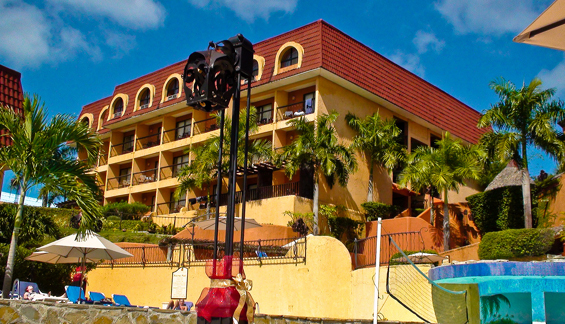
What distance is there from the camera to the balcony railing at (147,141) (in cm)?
4325

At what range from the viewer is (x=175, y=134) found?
4262cm

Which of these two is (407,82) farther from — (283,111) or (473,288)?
(473,288)

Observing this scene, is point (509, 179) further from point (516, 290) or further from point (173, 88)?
point (516, 290)

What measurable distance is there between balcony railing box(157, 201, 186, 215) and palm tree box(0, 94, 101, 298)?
25.9 metres

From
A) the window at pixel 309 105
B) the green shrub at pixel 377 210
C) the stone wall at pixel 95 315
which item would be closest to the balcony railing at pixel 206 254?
the stone wall at pixel 95 315

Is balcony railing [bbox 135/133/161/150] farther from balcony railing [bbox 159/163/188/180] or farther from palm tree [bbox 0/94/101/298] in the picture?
palm tree [bbox 0/94/101/298]

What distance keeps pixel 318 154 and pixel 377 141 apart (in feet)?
15.9

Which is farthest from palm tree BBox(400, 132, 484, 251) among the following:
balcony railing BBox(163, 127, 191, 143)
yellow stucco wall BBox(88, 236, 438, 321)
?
balcony railing BBox(163, 127, 191, 143)

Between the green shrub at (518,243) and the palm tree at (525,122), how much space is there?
9.38ft

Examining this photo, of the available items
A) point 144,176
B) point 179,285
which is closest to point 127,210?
point 144,176

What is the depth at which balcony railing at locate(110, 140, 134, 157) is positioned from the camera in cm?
4591

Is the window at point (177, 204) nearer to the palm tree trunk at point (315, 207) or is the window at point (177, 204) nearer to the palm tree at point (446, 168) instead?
the palm tree trunk at point (315, 207)

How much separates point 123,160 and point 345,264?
29.0 meters

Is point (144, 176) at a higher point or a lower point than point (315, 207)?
higher
